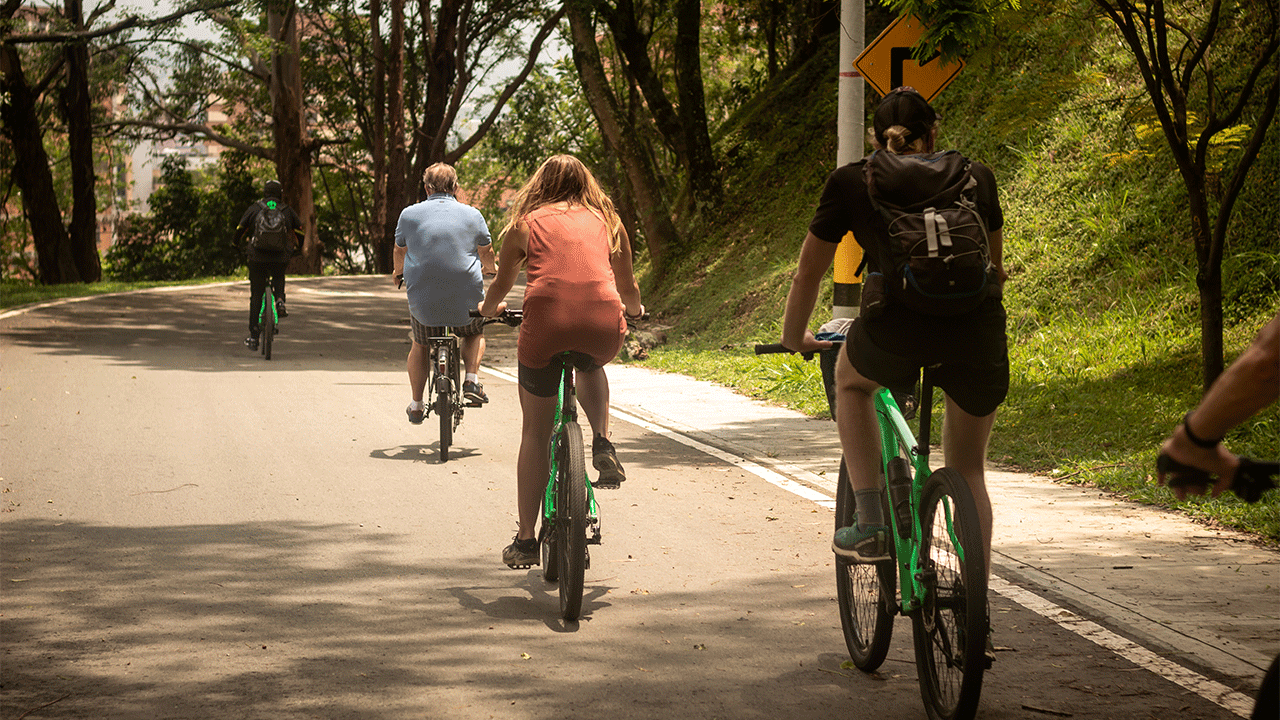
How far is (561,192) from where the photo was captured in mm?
5586

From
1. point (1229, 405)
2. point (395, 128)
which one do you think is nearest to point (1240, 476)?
point (1229, 405)

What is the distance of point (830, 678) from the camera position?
4.62 metres

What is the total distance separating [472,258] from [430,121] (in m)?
31.8

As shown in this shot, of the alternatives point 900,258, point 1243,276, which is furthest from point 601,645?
point 1243,276

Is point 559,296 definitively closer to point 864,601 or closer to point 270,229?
point 864,601

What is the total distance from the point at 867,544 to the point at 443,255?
5.10m

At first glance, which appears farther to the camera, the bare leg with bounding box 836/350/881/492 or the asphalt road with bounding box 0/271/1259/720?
the asphalt road with bounding box 0/271/1259/720

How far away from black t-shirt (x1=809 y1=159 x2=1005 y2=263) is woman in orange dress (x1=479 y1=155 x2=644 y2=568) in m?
1.37

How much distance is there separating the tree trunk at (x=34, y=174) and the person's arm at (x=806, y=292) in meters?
30.9

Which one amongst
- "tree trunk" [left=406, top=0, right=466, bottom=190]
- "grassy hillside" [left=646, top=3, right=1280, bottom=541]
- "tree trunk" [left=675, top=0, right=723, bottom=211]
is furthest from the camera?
"tree trunk" [left=406, top=0, right=466, bottom=190]

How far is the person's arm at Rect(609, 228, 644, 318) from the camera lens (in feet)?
18.5

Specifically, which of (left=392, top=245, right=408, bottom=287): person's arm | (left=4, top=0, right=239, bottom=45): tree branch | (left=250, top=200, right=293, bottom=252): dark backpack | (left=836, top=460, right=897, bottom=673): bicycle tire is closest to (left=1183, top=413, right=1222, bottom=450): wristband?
(left=836, top=460, right=897, bottom=673): bicycle tire

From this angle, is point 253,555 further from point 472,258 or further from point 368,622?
point 472,258

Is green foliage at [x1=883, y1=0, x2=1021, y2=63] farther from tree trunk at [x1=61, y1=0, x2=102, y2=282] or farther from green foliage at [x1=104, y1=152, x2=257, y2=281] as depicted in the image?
green foliage at [x1=104, y1=152, x2=257, y2=281]
